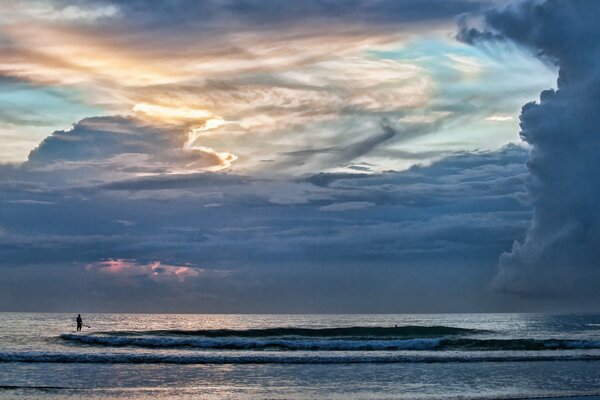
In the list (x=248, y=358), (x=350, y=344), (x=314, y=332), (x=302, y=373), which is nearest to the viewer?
(x=302, y=373)

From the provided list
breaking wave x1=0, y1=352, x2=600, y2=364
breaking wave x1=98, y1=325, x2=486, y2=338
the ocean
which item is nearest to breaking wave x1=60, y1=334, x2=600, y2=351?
the ocean

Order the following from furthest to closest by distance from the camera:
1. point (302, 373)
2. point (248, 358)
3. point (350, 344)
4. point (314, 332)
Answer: point (314, 332) → point (350, 344) → point (248, 358) → point (302, 373)

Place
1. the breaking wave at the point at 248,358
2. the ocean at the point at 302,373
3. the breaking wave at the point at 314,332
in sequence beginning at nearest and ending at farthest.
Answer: the ocean at the point at 302,373 → the breaking wave at the point at 248,358 → the breaking wave at the point at 314,332

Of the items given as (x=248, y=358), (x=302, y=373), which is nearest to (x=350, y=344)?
(x=248, y=358)

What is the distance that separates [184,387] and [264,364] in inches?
426

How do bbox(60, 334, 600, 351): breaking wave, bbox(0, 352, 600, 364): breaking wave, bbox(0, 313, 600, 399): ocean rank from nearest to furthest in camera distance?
bbox(0, 313, 600, 399): ocean, bbox(0, 352, 600, 364): breaking wave, bbox(60, 334, 600, 351): breaking wave

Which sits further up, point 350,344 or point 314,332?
point 350,344

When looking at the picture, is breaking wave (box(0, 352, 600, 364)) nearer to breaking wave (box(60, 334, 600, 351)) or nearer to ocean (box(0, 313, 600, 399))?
ocean (box(0, 313, 600, 399))

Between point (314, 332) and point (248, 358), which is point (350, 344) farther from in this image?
point (314, 332)

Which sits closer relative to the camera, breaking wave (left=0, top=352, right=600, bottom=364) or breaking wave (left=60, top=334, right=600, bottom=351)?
breaking wave (left=0, top=352, right=600, bottom=364)

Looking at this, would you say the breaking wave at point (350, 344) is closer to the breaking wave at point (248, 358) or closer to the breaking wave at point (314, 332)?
the breaking wave at point (248, 358)

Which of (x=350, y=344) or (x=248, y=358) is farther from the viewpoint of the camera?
(x=350, y=344)

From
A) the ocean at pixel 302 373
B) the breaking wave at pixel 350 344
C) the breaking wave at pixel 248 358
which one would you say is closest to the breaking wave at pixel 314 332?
the breaking wave at pixel 350 344

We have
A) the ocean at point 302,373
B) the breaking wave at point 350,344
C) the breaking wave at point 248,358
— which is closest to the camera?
the ocean at point 302,373
